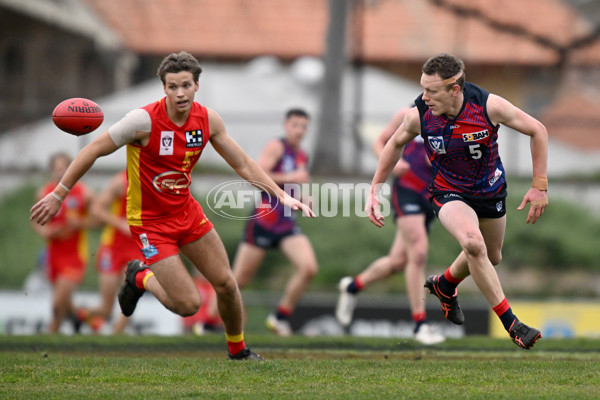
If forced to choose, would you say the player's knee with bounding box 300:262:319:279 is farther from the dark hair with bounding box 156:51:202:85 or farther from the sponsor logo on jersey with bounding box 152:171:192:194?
the dark hair with bounding box 156:51:202:85

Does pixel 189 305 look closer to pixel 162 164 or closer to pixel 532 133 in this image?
pixel 162 164

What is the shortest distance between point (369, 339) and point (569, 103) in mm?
12215

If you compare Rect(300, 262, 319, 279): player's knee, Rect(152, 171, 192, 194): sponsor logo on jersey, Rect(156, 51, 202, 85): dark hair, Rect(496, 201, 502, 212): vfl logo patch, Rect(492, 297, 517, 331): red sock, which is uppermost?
Rect(156, 51, 202, 85): dark hair

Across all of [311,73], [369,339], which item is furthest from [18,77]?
[369,339]

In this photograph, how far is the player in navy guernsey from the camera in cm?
669

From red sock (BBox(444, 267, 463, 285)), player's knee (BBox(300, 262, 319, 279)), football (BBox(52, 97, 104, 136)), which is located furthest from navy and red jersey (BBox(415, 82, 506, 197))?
player's knee (BBox(300, 262, 319, 279))

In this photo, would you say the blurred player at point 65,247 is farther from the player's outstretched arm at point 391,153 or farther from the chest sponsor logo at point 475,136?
the chest sponsor logo at point 475,136

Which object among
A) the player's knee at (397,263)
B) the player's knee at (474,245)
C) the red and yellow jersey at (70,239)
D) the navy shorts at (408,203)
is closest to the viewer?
the player's knee at (474,245)

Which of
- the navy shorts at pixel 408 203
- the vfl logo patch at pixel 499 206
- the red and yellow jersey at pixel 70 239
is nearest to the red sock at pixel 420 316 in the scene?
the navy shorts at pixel 408 203

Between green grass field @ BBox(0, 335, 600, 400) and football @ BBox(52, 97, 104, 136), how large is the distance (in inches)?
74.2

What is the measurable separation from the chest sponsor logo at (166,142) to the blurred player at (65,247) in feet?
16.8

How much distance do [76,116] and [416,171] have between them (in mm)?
4062

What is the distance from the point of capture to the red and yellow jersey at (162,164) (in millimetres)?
6812

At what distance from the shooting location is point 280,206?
420 inches
